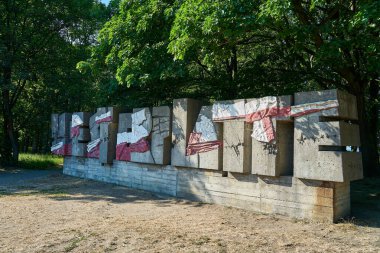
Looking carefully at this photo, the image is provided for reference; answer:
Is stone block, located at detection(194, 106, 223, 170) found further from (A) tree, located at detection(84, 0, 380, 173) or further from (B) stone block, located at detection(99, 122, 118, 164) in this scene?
(B) stone block, located at detection(99, 122, 118, 164)

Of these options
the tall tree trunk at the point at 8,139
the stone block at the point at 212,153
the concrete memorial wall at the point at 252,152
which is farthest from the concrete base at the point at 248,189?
the tall tree trunk at the point at 8,139

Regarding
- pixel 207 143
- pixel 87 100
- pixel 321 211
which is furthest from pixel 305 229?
pixel 87 100

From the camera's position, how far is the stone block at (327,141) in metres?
7.15

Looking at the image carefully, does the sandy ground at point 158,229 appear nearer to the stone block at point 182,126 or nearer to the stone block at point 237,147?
the stone block at point 237,147

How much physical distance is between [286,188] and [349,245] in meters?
2.10

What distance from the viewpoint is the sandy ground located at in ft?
18.9

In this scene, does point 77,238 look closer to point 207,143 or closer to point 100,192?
point 207,143

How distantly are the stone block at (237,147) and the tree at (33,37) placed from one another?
38.6ft

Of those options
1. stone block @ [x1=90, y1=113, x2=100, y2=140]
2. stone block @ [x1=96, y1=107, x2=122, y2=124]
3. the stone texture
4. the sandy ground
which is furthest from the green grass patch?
the sandy ground

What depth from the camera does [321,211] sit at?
730 cm

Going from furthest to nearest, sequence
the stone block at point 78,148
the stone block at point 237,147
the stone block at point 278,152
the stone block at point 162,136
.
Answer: the stone block at point 78,148, the stone block at point 162,136, the stone block at point 237,147, the stone block at point 278,152

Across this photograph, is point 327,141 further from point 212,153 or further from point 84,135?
point 84,135

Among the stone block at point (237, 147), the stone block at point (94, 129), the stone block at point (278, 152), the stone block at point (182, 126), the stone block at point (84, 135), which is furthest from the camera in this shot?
the stone block at point (84, 135)

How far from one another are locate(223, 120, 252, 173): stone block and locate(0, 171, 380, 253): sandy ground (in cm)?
96
